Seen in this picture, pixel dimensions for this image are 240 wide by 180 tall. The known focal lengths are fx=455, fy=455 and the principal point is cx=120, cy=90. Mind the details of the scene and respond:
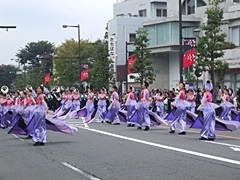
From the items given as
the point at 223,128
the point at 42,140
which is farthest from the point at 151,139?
the point at 42,140

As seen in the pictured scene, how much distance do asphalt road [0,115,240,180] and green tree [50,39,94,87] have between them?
171 ft

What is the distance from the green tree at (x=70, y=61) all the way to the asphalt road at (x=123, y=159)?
171 feet

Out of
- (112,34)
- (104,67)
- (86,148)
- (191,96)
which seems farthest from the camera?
(112,34)

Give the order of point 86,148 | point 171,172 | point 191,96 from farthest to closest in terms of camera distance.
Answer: point 191,96, point 86,148, point 171,172

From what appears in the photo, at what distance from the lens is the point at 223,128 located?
14.6 m

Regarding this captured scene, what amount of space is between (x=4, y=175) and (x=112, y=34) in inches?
2245

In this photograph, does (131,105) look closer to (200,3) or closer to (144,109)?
(144,109)

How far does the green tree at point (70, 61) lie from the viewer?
6681 centimetres

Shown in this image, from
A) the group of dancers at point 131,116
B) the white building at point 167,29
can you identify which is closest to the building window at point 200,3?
the white building at point 167,29

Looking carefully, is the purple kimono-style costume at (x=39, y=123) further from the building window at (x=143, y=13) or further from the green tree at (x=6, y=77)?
the green tree at (x=6, y=77)

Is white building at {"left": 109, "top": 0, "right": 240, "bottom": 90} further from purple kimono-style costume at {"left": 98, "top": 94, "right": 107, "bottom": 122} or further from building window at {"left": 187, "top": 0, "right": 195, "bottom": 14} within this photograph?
purple kimono-style costume at {"left": 98, "top": 94, "right": 107, "bottom": 122}

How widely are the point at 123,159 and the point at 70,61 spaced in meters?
57.9

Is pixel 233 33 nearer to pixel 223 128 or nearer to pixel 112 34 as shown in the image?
pixel 112 34

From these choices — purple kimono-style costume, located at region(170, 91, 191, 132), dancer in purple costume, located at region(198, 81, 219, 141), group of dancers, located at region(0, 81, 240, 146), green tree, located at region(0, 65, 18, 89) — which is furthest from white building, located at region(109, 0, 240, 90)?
green tree, located at region(0, 65, 18, 89)
